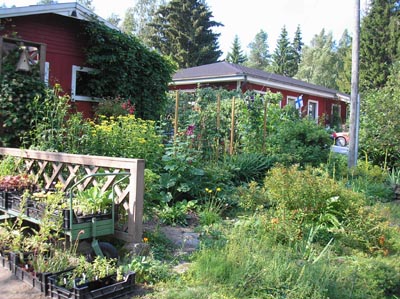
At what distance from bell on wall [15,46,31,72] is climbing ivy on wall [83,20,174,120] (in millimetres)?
1821

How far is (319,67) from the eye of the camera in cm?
4716

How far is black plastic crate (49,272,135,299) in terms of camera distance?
2.98m

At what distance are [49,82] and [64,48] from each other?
1.04 metres

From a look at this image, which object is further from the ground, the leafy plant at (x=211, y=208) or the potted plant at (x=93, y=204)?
the potted plant at (x=93, y=204)

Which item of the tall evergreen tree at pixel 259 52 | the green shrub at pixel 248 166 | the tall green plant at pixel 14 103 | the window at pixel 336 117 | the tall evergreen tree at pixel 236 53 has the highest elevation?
the tall evergreen tree at pixel 259 52

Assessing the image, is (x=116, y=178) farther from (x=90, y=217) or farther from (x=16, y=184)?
(x=16, y=184)

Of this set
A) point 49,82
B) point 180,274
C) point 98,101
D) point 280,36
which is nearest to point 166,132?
point 98,101

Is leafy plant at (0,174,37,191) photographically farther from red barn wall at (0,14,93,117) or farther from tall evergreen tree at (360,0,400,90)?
tall evergreen tree at (360,0,400,90)

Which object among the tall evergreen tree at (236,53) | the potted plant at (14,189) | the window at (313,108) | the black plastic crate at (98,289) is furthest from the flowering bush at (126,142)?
the tall evergreen tree at (236,53)

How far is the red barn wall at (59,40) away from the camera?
877 cm

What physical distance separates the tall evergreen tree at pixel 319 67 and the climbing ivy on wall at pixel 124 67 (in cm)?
3819

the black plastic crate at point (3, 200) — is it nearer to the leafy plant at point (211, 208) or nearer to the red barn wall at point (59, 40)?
the leafy plant at point (211, 208)

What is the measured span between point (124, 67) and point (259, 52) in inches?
2657

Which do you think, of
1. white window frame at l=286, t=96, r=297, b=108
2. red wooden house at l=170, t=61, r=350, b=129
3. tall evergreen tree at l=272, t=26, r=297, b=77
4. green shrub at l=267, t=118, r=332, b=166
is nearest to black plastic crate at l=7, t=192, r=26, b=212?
green shrub at l=267, t=118, r=332, b=166
